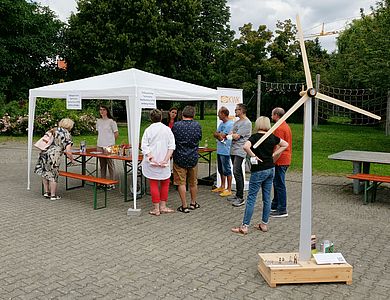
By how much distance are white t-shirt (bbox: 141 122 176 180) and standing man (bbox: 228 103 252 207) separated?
4.43 feet

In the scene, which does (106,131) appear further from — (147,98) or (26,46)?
(26,46)

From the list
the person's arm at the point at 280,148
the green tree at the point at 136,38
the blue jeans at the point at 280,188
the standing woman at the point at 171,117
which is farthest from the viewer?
the green tree at the point at 136,38

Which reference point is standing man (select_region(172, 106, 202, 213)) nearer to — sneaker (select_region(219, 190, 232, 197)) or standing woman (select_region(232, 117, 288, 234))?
standing woman (select_region(232, 117, 288, 234))

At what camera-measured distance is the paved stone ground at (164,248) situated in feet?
13.3

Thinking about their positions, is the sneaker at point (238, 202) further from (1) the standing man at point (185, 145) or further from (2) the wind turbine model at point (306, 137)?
(2) the wind turbine model at point (306, 137)

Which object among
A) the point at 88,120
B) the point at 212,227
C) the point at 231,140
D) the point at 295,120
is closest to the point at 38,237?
the point at 212,227

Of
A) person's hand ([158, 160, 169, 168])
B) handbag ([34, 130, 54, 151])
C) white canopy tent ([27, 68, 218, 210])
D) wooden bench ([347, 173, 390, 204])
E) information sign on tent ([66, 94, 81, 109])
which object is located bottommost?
wooden bench ([347, 173, 390, 204])

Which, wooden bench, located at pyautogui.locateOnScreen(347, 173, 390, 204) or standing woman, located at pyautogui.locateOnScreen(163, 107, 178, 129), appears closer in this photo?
wooden bench, located at pyautogui.locateOnScreen(347, 173, 390, 204)

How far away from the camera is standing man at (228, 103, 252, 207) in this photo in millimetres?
7379

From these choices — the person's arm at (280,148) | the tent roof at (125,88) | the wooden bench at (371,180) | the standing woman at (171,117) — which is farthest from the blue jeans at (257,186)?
the standing woman at (171,117)

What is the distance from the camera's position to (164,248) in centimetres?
523

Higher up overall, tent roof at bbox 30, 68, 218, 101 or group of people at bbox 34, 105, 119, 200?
tent roof at bbox 30, 68, 218, 101

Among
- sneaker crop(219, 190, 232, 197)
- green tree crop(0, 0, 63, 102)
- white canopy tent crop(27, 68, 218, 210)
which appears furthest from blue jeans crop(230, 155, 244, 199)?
green tree crop(0, 0, 63, 102)

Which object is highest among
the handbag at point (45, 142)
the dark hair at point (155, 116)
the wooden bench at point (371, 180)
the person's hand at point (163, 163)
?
the dark hair at point (155, 116)
